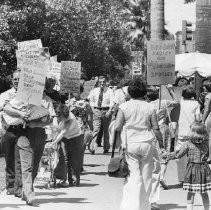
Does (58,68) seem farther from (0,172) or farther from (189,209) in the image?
(189,209)

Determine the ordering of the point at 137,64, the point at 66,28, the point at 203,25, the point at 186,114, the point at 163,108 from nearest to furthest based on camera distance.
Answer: the point at 186,114, the point at 163,108, the point at 203,25, the point at 137,64, the point at 66,28

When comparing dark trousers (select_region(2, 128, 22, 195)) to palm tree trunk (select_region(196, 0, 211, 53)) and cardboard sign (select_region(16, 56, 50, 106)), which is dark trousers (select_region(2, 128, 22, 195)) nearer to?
cardboard sign (select_region(16, 56, 50, 106))

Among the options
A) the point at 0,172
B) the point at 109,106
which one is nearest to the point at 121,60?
the point at 109,106

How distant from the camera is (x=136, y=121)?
8.78 meters

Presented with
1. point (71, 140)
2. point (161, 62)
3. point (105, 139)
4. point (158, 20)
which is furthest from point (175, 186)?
point (158, 20)

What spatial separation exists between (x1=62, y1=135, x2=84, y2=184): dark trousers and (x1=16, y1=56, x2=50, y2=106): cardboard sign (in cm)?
193

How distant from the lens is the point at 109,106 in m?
18.1

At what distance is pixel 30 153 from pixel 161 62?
179 inches

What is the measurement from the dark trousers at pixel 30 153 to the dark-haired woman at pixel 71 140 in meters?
1.43

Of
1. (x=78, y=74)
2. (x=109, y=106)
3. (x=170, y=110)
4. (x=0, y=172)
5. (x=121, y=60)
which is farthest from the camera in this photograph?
(x=121, y=60)

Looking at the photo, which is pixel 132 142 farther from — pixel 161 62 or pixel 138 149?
pixel 161 62

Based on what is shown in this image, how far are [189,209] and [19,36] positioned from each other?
1167 inches

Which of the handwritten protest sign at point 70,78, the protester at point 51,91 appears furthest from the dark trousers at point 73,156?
the handwritten protest sign at point 70,78

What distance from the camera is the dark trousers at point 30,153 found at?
9.68 meters
